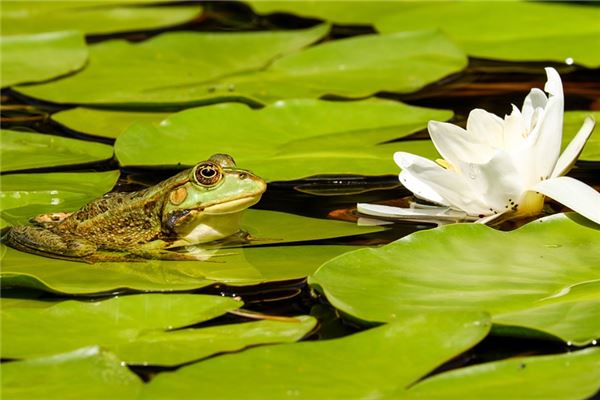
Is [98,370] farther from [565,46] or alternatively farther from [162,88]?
[565,46]

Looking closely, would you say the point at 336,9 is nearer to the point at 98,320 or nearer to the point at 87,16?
the point at 87,16

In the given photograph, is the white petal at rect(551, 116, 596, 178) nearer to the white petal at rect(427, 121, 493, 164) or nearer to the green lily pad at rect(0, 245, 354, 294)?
the white petal at rect(427, 121, 493, 164)

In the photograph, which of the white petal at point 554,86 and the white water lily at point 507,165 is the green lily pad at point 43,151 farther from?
the white petal at point 554,86

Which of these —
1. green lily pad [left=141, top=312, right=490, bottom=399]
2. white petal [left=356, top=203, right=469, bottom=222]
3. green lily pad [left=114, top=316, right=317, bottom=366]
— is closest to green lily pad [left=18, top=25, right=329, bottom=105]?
white petal [left=356, top=203, right=469, bottom=222]

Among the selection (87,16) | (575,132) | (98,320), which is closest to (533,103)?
(575,132)

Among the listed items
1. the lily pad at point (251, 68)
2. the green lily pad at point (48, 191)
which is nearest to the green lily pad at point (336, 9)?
the lily pad at point (251, 68)

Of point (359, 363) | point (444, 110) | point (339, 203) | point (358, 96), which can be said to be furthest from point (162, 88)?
point (359, 363)
